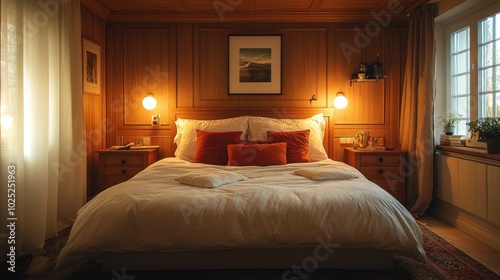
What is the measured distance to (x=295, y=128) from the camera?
3.98m

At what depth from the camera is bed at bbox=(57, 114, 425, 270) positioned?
7.03ft

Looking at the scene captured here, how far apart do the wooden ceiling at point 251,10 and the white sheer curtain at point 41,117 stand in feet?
2.68

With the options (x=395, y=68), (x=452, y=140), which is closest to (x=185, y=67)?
(x=395, y=68)

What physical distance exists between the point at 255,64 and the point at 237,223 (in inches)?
107

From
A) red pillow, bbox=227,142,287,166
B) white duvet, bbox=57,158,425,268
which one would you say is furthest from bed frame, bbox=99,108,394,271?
red pillow, bbox=227,142,287,166

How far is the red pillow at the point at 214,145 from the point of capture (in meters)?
3.62

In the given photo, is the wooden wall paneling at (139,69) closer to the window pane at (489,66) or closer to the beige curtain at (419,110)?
the beige curtain at (419,110)

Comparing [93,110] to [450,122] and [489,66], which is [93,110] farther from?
[489,66]

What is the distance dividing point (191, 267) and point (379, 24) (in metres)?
3.67

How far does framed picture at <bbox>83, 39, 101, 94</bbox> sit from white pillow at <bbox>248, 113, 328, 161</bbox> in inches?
72.0

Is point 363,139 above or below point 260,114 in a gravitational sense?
below

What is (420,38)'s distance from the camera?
12.9ft

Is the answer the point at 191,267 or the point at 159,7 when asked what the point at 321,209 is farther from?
the point at 159,7

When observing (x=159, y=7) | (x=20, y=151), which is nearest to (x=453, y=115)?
(x=159, y=7)
